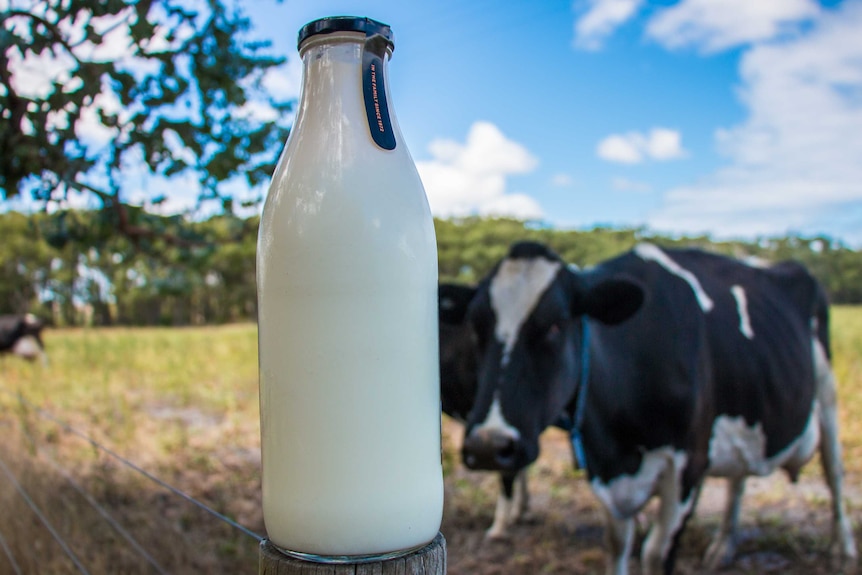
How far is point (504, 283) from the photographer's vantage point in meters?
2.95

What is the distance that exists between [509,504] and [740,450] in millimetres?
1357

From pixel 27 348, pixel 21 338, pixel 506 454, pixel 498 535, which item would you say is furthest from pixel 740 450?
pixel 21 338

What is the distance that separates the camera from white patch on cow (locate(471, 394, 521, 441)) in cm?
247

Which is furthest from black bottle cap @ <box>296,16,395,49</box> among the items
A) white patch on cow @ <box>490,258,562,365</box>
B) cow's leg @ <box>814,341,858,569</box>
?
cow's leg @ <box>814,341,858,569</box>

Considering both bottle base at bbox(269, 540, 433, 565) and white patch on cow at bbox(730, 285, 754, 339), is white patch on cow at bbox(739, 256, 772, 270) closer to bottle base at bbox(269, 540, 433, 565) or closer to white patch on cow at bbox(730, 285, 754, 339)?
white patch on cow at bbox(730, 285, 754, 339)

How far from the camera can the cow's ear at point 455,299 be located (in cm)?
314

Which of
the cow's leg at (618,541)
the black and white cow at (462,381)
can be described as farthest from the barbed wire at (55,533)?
the cow's leg at (618,541)

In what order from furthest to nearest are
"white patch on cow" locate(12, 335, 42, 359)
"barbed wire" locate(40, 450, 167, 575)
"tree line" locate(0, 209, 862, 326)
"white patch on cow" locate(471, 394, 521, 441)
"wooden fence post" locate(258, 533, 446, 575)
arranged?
"tree line" locate(0, 209, 862, 326) < "white patch on cow" locate(12, 335, 42, 359) < "white patch on cow" locate(471, 394, 521, 441) < "barbed wire" locate(40, 450, 167, 575) < "wooden fence post" locate(258, 533, 446, 575)

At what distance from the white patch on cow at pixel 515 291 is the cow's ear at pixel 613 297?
173mm

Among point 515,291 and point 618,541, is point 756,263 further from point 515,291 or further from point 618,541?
point 515,291

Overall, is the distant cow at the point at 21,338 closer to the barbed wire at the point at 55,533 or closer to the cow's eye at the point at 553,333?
the barbed wire at the point at 55,533

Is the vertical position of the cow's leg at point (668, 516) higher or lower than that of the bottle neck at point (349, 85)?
lower

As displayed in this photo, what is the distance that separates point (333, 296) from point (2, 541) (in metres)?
3.03

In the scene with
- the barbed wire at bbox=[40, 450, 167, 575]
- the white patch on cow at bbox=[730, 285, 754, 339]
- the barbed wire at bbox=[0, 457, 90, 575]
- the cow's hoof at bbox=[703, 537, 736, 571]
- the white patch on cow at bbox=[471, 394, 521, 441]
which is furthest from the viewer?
the cow's hoof at bbox=[703, 537, 736, 571]
